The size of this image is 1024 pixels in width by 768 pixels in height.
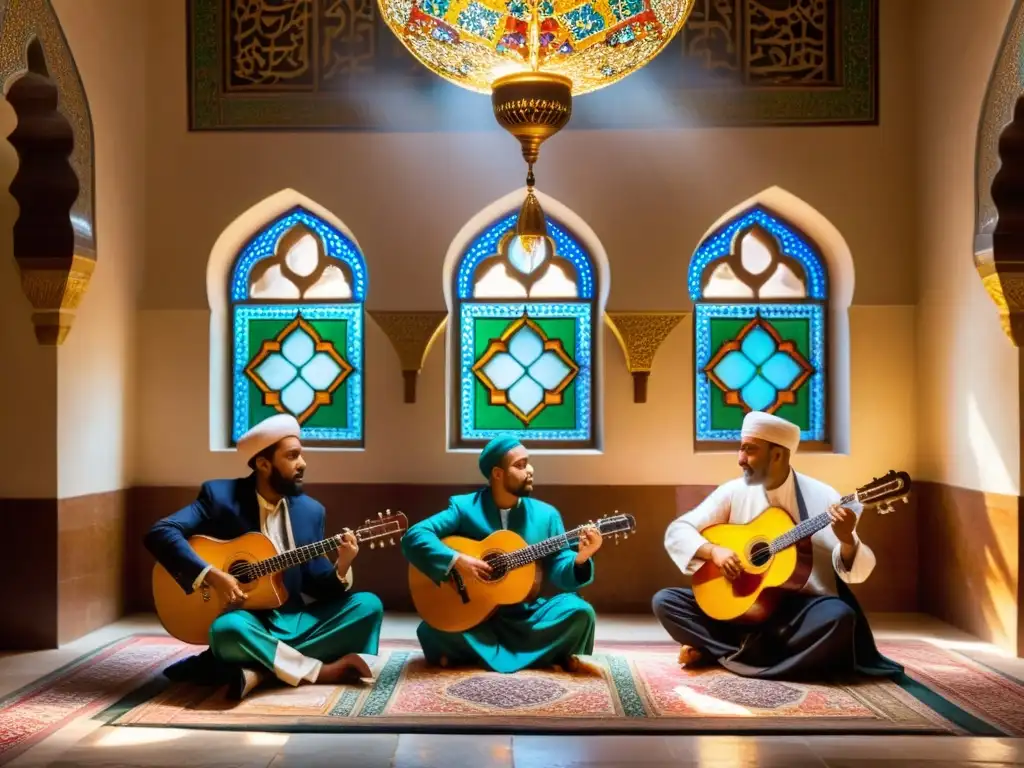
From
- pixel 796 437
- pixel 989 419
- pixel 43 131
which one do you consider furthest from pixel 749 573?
pixel 43 131

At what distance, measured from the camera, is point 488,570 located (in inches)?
197

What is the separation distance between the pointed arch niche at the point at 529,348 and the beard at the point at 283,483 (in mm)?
1858

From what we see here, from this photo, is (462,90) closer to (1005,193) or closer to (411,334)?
(411,334)

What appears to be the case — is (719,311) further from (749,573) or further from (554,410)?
(749,573)

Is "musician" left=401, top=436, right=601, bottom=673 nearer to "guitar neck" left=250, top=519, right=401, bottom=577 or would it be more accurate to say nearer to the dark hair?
"guitar neck" left=250, top=519, right=401, bottom=577

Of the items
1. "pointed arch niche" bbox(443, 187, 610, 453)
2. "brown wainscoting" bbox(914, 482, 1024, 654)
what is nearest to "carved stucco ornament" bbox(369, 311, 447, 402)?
"pointed arch niche" bbox(443, 187, 610, 453)

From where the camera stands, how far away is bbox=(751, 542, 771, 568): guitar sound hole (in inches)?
197

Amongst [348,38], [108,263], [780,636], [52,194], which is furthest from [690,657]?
[348,38]

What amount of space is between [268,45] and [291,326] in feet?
5.40

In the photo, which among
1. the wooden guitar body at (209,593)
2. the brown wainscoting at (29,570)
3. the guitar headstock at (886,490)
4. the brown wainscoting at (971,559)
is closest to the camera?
the guitar headstock at (886,490)

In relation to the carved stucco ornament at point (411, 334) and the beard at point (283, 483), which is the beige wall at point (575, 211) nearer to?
the carved stucco ornament at point (411, 334)

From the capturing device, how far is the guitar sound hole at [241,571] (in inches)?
190

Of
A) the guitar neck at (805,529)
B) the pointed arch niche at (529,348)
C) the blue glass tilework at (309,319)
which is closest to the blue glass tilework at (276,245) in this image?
the blue glass tilework at (309,319)

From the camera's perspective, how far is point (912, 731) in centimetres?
420
